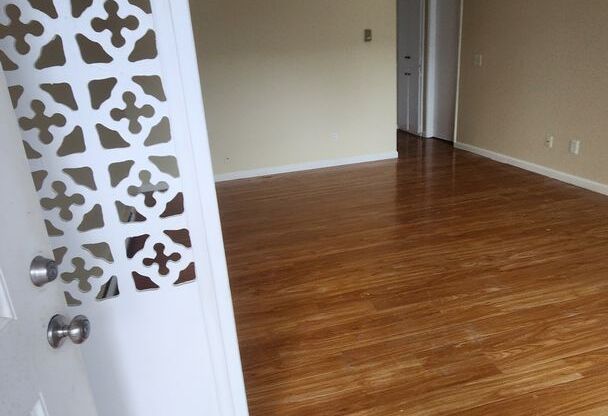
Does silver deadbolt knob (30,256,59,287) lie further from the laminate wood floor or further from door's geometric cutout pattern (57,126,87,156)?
the laminate wood floor

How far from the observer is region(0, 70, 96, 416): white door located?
2.00 feet

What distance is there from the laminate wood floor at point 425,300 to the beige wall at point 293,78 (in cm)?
108

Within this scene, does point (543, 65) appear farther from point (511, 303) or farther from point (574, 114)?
point (511, 303)

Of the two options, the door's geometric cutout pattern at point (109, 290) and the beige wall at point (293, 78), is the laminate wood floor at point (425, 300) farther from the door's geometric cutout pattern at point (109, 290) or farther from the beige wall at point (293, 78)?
the beige wall at point (293, 78)

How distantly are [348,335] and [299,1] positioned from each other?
145 inches

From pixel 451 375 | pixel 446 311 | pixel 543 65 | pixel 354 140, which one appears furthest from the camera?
pixel 354 140

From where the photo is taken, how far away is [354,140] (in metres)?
5.12

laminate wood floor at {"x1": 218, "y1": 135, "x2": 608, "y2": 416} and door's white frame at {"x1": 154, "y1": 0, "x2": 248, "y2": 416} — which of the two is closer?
door's white frame at {"x1": 154, "y1": 0, "x2": 248, "y2": 416}

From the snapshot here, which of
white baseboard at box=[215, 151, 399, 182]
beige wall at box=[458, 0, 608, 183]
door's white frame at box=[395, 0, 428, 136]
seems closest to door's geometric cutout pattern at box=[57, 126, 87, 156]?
white baseboard at box=[215, 151, 399, 182]

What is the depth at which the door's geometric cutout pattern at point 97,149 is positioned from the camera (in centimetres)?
95

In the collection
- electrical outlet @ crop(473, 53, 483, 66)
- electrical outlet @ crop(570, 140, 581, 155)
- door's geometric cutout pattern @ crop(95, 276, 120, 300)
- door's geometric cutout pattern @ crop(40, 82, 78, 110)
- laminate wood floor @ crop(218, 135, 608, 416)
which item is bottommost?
laminate wood floor @ crop(218, 135, 608, 416)

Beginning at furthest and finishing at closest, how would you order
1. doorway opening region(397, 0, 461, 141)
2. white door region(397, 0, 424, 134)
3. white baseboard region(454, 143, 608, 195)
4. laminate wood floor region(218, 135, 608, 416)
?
white door region(397, 0, 424, 134)
doorway opening region(397, 0, 461, 141)
white baseboard region(454, 143, 608, 195)
laminate wood floor region(218, 135, 608, 416)

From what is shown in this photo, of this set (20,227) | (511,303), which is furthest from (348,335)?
(20,227)

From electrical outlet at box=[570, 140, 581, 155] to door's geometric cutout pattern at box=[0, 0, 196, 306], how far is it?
12.5ft
